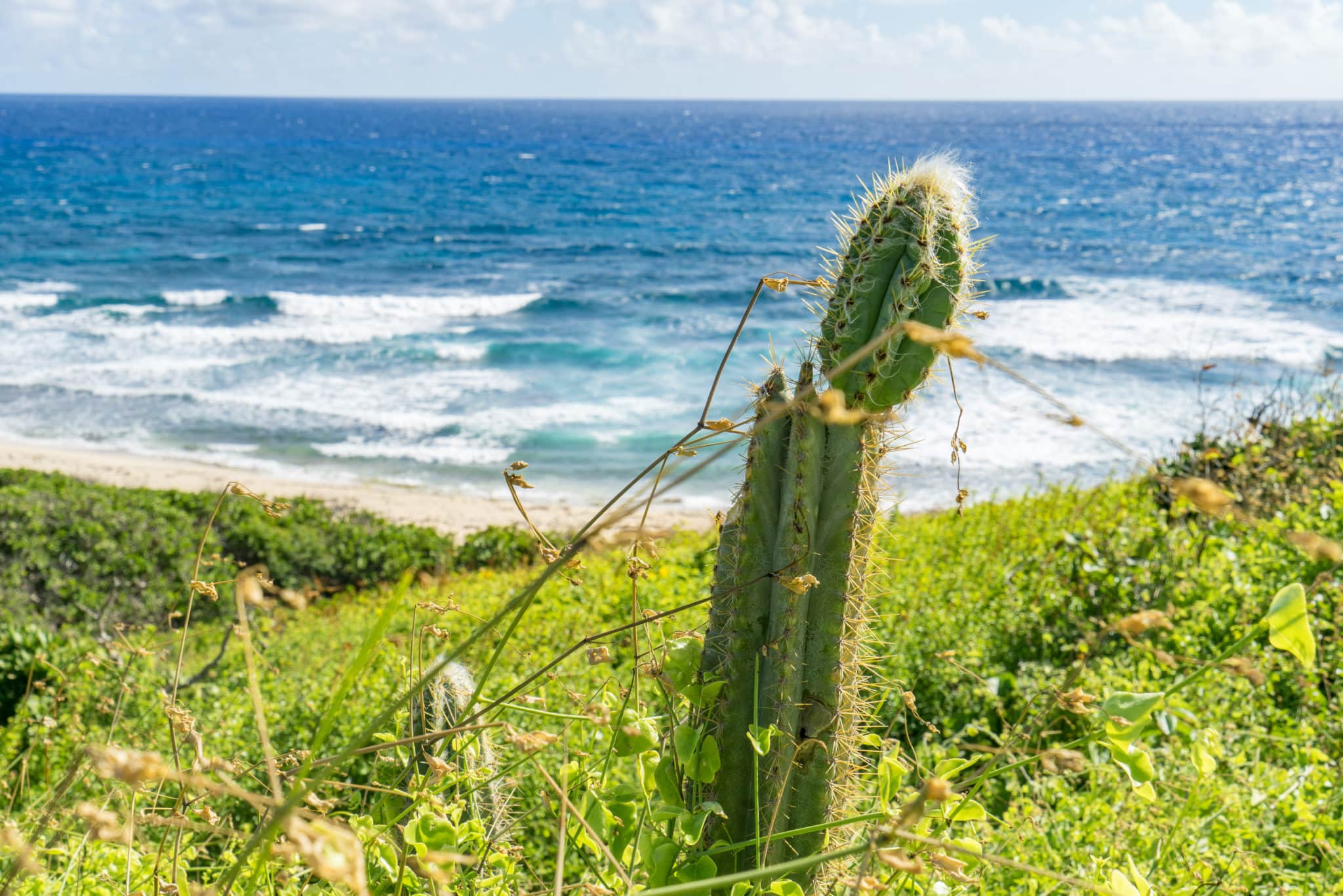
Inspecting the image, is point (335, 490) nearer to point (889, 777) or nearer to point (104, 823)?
point (889, 777)

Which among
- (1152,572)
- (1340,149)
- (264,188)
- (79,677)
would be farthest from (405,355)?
(1340,149)

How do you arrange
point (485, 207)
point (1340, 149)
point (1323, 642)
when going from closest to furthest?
point (1323, 642), point (485, 207), point (1340, 149)

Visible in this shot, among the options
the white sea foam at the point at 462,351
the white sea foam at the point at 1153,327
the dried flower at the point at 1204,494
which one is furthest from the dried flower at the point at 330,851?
the white sea foam at the point at 462,351

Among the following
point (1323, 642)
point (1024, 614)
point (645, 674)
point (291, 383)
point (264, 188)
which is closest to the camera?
point (645, 674)

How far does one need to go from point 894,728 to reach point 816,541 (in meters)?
2.90

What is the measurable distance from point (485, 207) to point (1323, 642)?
57309mm

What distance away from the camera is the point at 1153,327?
28.4 m

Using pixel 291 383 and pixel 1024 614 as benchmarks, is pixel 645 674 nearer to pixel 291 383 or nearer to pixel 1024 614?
pixel 1024 614

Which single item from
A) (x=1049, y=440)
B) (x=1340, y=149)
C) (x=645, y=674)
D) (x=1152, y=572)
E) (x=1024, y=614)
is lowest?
(x=1049, y=440)

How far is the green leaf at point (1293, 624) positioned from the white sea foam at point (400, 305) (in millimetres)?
31802

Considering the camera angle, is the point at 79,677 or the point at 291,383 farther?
the point at 291,383

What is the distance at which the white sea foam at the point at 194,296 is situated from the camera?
1248 inches

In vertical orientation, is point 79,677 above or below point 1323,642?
below

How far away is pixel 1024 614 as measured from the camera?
537cm
